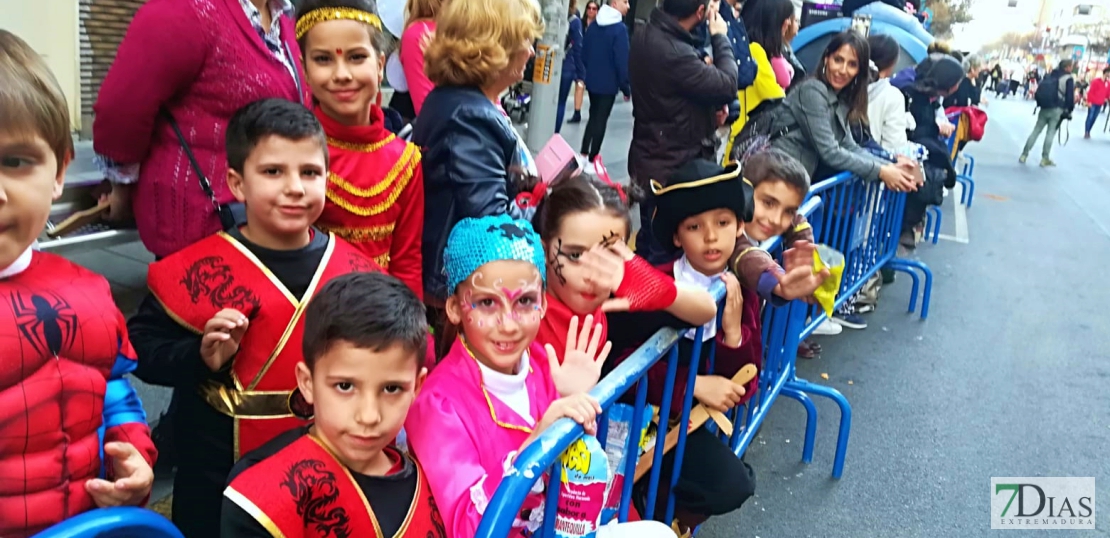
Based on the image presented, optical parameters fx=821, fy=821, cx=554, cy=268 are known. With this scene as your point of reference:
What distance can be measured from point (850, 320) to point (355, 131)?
191 inches

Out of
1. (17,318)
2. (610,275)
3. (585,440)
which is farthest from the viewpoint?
(610,275)

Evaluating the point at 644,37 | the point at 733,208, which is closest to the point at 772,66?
the point at 644,37

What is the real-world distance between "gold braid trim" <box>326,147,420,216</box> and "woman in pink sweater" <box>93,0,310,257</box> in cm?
30

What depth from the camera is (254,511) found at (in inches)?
56.0

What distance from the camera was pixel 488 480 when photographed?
167 cm

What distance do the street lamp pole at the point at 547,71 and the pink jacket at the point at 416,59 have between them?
255 cm

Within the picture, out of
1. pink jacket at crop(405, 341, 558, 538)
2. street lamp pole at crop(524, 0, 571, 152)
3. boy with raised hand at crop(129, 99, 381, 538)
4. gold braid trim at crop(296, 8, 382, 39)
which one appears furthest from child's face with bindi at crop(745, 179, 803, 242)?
street lamp pole at crop(524, 0, 571, 152)

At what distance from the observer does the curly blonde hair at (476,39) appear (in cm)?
246

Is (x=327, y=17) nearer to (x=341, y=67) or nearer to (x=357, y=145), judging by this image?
(x=341, y=67)

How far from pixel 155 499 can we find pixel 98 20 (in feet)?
17.9

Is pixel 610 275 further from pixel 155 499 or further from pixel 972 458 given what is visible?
pixel 972 458

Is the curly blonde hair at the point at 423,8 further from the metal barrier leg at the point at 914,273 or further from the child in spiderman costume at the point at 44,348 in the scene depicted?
the metal barrier leg at the point at 914,273

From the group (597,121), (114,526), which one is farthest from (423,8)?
(597,121)

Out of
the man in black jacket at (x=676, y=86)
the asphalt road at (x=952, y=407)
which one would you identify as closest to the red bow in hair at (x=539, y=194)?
the asphalt road at (x=952, y=407)
